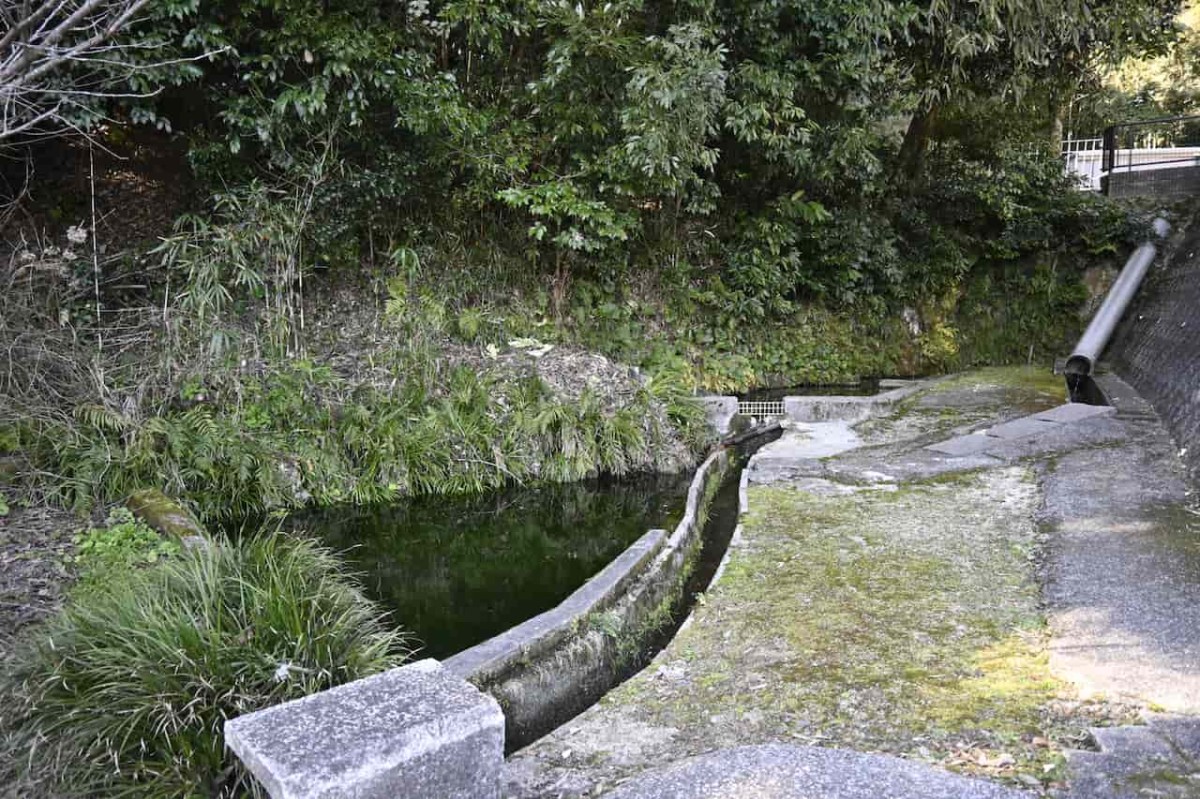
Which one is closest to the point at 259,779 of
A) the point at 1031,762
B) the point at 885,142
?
the point at 1031,762

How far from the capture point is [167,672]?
9.16 feet

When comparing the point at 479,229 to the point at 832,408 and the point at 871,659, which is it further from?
the point at 871,659

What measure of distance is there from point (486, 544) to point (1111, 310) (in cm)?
916

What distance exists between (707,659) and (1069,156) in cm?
1570

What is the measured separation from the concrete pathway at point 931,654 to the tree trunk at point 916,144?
21.8ft

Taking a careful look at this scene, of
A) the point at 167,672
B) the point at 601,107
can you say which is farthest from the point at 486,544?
the point at 601,107

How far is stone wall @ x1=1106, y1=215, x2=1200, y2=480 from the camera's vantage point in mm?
6566

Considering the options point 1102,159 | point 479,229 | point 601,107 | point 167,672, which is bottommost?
point 167,672

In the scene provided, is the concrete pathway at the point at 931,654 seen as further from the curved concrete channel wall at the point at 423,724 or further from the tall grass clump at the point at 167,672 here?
the tall grass clump at the point at 167,672

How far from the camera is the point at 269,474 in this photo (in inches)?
246

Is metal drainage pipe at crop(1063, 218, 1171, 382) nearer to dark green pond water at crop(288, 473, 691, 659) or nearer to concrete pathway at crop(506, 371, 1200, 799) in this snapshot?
concrete pathway at crop(506, 371, 1200, 799)

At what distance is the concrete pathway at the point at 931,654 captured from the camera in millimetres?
2633

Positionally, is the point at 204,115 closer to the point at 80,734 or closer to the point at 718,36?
the point at 718,36

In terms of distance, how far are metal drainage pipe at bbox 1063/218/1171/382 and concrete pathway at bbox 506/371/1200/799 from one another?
4281mm
